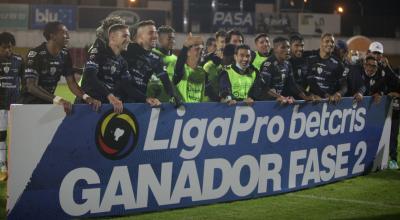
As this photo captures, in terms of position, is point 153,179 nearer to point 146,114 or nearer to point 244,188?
point 146,114

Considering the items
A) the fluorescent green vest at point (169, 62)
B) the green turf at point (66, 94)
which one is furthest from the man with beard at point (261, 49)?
the green turf at point (66, 94)

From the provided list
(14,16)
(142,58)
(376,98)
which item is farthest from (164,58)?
(14,16)

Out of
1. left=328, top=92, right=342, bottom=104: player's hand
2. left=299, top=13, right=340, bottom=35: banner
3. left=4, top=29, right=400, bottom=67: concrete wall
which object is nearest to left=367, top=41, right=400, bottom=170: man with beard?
left=328, top=92, right=342, bottom=104: player's hand

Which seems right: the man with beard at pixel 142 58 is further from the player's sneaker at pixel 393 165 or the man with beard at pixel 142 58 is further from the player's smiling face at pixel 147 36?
the player's sneaker at pixel 393 165

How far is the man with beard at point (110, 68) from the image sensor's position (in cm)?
596

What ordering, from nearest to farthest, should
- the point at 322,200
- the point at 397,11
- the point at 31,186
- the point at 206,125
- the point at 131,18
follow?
the point at 31,186 < the point at 206,125 < the point at 322,200 < the point at 131,18 < the point at 397,11

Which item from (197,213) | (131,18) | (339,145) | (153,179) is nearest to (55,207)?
(153,179)

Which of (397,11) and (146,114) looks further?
(397,11)

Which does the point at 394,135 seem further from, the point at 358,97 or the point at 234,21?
the point at 234,21

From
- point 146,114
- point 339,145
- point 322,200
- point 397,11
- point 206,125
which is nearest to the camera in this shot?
point 146,114

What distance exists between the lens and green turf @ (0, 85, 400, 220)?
19.3 feet

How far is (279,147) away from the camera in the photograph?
699 cm

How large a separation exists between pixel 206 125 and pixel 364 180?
10.0 feet

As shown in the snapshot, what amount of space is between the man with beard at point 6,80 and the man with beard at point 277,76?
10.7 feet
